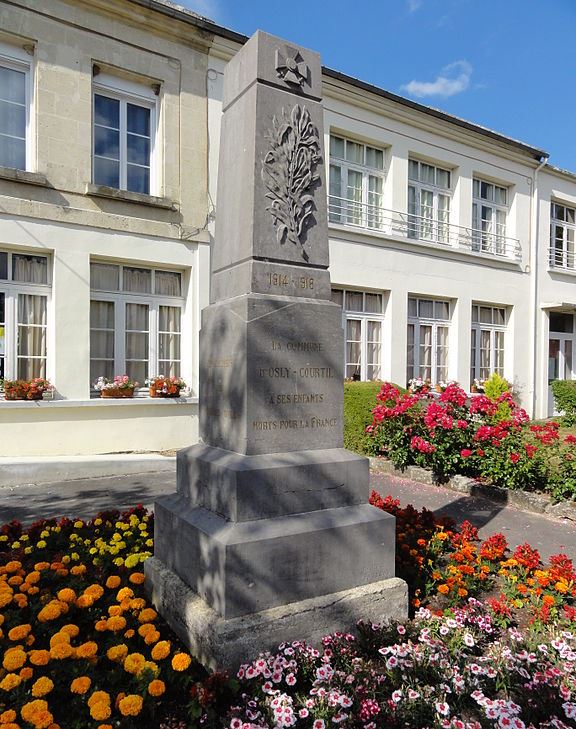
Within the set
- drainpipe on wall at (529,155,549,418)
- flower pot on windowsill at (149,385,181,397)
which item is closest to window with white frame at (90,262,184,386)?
flower pot on windowsill at (149,385,181,397)

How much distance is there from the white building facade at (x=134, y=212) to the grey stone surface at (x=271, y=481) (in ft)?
18.5

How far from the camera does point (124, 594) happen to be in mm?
3012

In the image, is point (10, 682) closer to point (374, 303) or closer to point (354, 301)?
point (354, 301)

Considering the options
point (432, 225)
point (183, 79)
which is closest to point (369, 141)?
point (432, 225)

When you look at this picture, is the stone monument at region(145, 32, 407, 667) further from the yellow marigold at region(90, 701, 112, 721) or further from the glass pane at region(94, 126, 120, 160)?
the glass pane at region(94, 126, 120, 160)

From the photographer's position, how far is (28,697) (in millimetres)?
2139

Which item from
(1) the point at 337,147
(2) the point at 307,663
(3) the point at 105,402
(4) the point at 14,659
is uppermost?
(1) the point at 337,147

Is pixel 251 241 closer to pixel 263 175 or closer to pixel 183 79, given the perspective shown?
pixel 263 175

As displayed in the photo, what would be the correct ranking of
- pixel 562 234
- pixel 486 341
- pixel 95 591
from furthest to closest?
1. pixel 562 234
2. pixel 486 341
3. pixel 95 591

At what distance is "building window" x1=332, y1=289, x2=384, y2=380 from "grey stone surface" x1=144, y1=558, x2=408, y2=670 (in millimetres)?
8685

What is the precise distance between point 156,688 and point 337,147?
1141 centimetres

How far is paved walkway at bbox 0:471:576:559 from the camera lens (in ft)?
15.6

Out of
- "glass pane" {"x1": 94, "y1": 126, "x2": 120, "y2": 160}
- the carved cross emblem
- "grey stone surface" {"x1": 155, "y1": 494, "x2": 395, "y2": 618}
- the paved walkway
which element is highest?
"glass pane" {"x1": 94, "y1": 126, "x2": 120, "y2": 160}

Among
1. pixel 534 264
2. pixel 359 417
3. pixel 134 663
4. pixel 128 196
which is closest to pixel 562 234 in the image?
pixel 534 264
